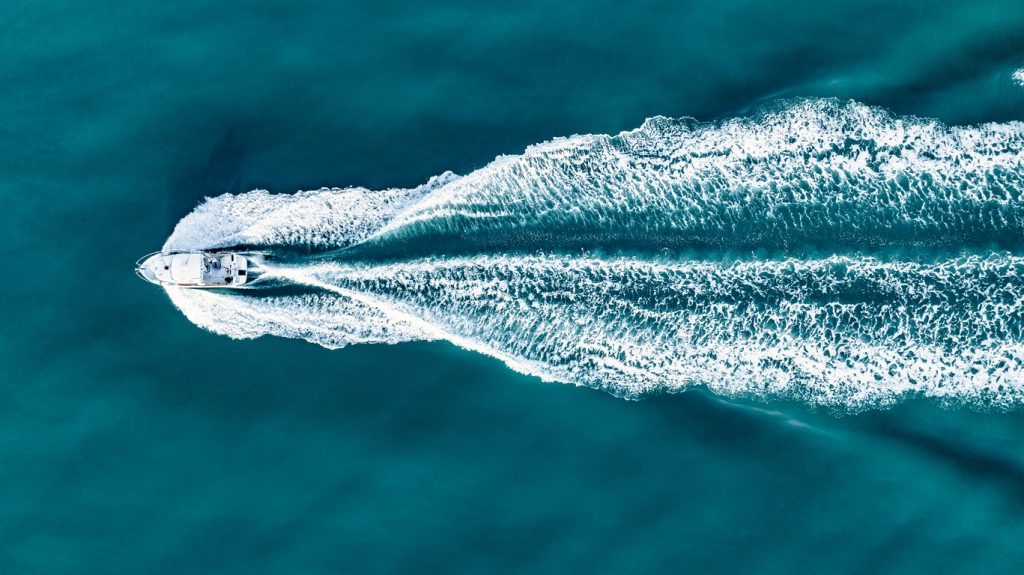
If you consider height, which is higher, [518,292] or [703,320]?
[518,292]

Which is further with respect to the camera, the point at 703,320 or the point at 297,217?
the point at 297,217

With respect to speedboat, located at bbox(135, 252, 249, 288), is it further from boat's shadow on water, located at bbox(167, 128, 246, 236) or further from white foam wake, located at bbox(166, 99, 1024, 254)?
boat's shadow on water, located at bbox(167, 128, 246, 236)

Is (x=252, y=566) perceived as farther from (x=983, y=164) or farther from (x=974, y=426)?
(x=983, y=164)

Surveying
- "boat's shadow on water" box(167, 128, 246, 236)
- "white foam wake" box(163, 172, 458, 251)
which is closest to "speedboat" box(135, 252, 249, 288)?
"white foam wake" box(163, 172, 458, 251)

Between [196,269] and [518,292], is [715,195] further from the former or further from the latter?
[196,269]

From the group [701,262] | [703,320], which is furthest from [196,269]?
[703,320]

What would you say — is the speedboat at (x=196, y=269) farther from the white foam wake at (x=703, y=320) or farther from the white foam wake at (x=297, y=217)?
the white foam wake at (x=703, y=320)
